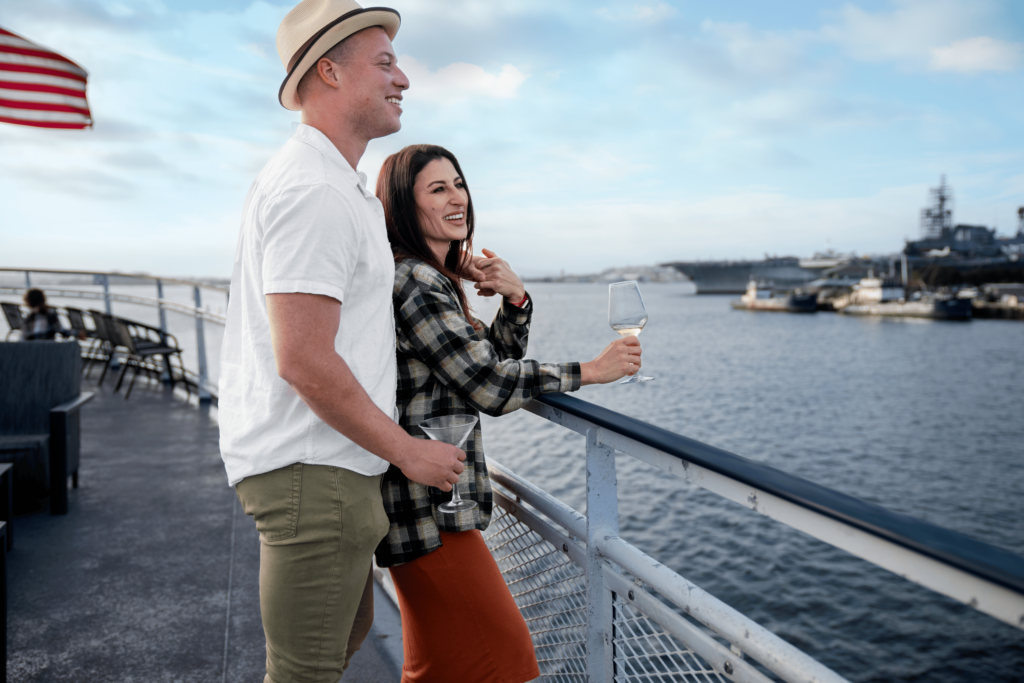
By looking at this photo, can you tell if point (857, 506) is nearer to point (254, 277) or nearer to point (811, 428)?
point (254, 277)

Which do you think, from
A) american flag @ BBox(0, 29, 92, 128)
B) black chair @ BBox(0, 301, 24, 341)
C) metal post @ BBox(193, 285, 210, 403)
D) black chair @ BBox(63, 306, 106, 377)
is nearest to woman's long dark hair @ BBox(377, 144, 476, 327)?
metal post @ BBox(193, 285, 210, 403)

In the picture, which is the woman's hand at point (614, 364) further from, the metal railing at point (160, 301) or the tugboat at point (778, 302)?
the tugboat at point (778, 302)

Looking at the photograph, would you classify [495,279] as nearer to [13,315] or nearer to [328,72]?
[328,72]

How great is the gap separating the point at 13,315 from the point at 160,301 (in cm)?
359

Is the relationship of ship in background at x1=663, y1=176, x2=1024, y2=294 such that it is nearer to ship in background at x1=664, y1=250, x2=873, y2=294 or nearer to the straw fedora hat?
ship in background at x1=664, y1=250, x2=873, y2=294

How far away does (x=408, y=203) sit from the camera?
1.55 metres

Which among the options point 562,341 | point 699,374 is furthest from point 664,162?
point 699,374

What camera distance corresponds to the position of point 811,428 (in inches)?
878

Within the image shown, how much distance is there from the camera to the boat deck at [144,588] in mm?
2225

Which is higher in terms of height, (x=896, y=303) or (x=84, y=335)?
(x=896, y=303)

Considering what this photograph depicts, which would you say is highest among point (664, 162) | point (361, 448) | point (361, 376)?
point (664, 162)

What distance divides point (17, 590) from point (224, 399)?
2.36 metres

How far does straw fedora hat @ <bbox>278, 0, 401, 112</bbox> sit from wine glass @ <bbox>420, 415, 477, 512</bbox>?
701 mm

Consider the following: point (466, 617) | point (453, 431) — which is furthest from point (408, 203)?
point (466, 617)
